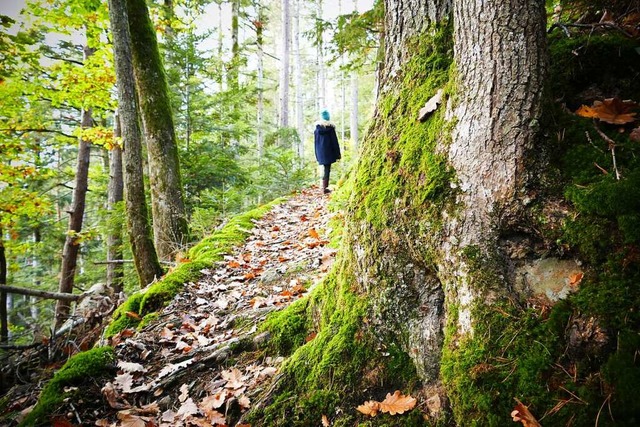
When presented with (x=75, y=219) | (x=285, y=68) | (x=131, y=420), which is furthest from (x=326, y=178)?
(x=285, y=68)

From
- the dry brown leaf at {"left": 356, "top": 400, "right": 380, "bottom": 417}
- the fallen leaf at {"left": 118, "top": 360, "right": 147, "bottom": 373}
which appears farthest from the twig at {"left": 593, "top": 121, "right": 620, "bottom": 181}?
the fallen leaf at {"left": 118, "top": 360, "right": 147, "bottom": 373}

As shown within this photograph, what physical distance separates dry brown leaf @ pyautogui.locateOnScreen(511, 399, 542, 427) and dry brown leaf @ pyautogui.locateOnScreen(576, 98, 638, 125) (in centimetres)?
145

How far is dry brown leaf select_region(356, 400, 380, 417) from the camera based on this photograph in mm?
2016

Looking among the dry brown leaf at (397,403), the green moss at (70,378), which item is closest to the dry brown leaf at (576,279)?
the dry brown leaf at (397,403)

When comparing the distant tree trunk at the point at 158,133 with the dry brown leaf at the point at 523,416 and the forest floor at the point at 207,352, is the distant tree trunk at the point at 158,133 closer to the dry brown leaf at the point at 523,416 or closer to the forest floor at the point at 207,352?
the forest floor at the point at 207,352

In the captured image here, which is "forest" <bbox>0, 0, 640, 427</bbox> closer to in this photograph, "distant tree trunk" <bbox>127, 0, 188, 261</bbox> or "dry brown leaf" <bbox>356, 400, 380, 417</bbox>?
"dry brown leaf" <bbox>356, 400, 380, 417</bbox>

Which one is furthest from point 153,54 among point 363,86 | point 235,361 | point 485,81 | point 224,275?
point 363,86

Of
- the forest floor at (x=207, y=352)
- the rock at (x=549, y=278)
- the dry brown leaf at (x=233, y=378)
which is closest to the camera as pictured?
the rock at (x=549, y=278)

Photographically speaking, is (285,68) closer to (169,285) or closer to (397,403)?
(169,285)

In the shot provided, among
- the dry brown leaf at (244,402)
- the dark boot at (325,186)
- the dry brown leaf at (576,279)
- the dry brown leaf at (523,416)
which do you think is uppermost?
the dry brown leaf at (576,279)

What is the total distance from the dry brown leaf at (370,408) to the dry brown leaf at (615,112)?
2.00m

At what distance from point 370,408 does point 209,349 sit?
170 centimetres

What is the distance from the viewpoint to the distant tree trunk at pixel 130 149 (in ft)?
17.6

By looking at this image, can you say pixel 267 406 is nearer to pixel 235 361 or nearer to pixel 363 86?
pixel 235 361
